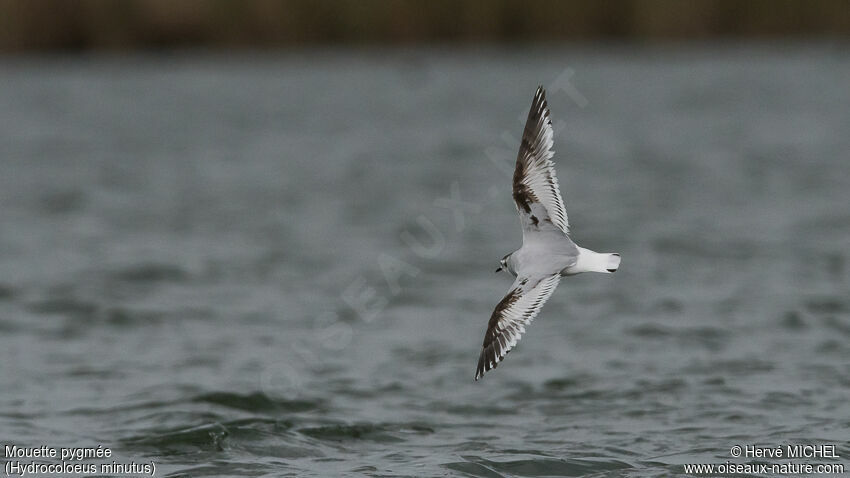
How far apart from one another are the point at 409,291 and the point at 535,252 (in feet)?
23.0

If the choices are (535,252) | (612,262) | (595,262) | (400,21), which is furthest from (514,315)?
(400,21)

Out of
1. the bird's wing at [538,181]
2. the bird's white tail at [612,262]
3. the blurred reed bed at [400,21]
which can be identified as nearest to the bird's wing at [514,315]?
the bird's wing at [538,181]

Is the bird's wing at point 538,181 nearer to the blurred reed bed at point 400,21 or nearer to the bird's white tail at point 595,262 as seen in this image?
the bird's white tail at point 595,262

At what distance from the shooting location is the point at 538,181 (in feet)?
24.5

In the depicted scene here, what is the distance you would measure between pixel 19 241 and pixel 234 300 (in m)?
5.12

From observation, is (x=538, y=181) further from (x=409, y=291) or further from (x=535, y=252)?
(x=409, y=291)

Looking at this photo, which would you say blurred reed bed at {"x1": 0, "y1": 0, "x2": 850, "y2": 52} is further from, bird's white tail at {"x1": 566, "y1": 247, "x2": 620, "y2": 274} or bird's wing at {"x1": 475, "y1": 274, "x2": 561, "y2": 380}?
bird's white tail at {"x1": 566, "y1": 247, "x2": 620, "y2": 274}

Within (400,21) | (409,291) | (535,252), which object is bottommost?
(535,252)

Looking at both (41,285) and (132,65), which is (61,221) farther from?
(132,65)

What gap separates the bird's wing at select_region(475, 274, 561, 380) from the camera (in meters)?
7.14

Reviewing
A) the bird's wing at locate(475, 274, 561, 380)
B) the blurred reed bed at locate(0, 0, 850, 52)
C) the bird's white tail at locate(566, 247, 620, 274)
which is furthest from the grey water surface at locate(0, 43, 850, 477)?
the blurred reed bed at locate(0, 0, 850, 52)

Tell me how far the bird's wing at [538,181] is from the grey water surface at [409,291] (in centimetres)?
159

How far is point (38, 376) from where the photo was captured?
34.8 ft

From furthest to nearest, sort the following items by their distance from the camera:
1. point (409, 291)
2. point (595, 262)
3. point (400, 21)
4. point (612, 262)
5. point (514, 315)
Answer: point (400, 21) → point (409, 291) → point (514, 315) → point (595, 262) → point (612, 262)
